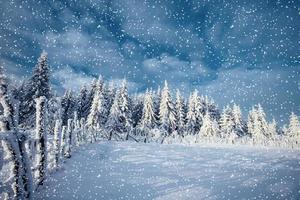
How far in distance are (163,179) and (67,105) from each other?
50.2 metres

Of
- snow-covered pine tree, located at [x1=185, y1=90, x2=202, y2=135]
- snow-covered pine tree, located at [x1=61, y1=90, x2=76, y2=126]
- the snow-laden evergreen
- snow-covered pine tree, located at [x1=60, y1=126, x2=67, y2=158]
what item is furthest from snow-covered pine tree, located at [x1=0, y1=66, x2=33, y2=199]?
snow-covered pine tree, located at [x1=185, y1=90, x2=202, y2=135]

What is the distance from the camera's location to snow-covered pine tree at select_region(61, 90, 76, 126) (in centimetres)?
5572

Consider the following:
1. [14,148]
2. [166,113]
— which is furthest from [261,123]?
[14,148]

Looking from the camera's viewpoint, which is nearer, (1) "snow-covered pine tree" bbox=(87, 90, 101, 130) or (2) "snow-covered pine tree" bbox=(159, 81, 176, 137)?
(1) "snow-covered pine tree" bbox=(87, 90, 101, 130)

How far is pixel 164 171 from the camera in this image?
11258 millimetres

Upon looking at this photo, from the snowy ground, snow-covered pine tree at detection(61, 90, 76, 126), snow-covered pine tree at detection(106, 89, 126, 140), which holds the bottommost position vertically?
the snowy ground

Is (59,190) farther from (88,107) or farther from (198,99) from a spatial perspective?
(198,99)

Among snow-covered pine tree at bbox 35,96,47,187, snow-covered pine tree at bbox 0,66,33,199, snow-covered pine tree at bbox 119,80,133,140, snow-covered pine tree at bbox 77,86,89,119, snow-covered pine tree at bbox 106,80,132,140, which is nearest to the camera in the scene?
snow-covered pine tree at bbox 0,66,33,199

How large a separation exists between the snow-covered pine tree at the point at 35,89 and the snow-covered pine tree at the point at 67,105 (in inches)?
740

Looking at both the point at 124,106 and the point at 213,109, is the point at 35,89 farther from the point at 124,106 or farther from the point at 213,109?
the point at 213,109

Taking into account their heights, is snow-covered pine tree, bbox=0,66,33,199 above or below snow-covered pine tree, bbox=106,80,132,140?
below

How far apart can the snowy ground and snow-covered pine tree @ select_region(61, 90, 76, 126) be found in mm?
43473

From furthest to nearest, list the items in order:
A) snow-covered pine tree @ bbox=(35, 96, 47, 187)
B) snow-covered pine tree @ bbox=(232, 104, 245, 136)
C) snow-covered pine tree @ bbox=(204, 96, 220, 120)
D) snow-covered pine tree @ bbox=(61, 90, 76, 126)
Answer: snow-covered pine tree @ bbox=(204, 96, 220, 120) < snow-covered pine tree @ bbox=(232, 104, 245, 136) < snow-covered pine tree @ bbox=(61, 90, 76, 126) < snow-covered pine tree @ bbox=(35, 96, 47, 187)

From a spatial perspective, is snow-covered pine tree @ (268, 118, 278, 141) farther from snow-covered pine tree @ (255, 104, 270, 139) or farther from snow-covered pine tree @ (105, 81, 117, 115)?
snow-covered pine tree @ (105, 81, 117, 115)
